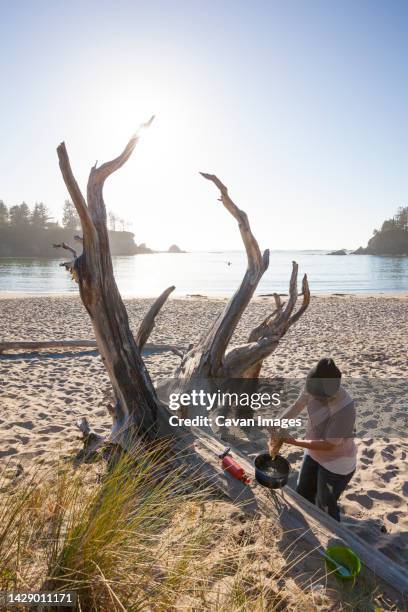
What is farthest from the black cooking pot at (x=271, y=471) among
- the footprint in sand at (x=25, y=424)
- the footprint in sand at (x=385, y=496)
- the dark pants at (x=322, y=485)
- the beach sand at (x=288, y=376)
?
the footprint in sand at (x=25, y=424)

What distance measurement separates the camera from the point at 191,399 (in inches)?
196

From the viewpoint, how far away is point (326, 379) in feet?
9.84

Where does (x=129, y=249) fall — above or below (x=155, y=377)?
above

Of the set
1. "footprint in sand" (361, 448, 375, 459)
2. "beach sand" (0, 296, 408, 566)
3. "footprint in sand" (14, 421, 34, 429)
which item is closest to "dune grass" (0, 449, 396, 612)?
"beach sand" (0, 296, 408, 566)

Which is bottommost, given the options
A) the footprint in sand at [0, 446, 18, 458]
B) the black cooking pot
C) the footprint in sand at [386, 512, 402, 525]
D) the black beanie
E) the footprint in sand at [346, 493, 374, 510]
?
the footprint in sand at [346, 493, 374, 510]

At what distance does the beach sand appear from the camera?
3762mm

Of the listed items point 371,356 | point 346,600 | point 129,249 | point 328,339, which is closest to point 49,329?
point 328,339

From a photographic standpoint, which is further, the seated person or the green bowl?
the seated person

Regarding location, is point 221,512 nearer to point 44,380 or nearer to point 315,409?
point 315,409

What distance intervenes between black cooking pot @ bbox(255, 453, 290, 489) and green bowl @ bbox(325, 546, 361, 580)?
1.95ft

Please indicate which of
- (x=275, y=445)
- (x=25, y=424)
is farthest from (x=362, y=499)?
(x=25, y=424)

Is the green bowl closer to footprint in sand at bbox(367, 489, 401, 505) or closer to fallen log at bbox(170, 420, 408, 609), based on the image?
fallen log at bbox(170, 420, 408, 609)

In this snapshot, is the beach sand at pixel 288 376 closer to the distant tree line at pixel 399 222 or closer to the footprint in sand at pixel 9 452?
the footprint in sand at pixel 9 452

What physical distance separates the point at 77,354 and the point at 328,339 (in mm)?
7125
